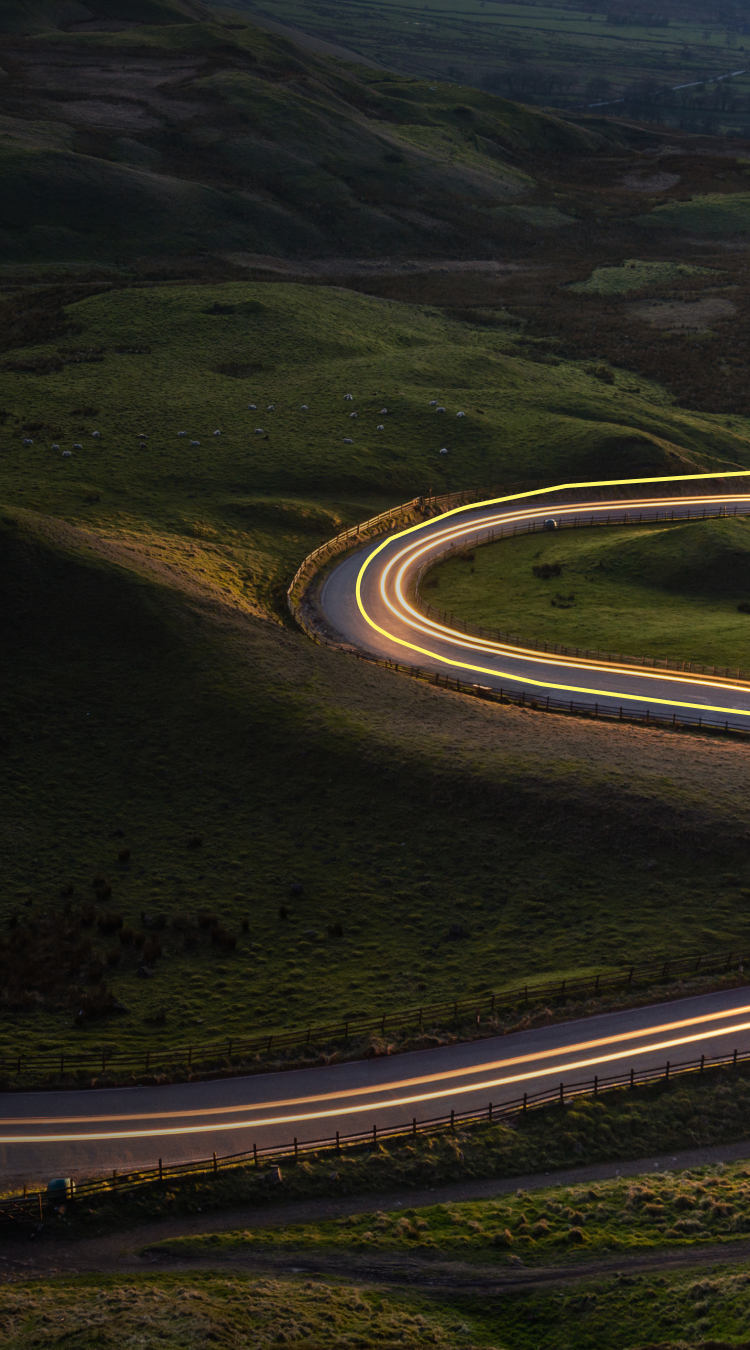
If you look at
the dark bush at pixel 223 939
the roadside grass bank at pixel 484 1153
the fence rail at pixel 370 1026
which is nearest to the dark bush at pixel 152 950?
the dark bush at pixel 223 939

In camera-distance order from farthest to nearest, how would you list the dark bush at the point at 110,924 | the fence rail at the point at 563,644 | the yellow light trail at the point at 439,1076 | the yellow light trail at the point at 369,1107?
the fence rail at the point at 563,644 → the dark bush at the point at 110,924 → the yellow light trail at the point at 439,1076 → the yellow light trail at the point at 369,1107

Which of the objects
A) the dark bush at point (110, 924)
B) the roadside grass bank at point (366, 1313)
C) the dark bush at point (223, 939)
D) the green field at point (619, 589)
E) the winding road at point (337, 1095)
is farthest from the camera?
the green field at point (619, 589)

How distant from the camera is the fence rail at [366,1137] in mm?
28938

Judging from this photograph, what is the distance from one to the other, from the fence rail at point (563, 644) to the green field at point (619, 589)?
916 mm

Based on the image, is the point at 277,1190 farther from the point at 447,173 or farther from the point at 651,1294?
the point at 447,173

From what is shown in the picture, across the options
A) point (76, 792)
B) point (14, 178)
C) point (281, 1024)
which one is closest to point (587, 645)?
point (76, 792)

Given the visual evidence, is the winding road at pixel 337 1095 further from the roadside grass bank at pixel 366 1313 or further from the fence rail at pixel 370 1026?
the roadside grass bank at pixel 366 1313

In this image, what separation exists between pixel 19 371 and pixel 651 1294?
104 m

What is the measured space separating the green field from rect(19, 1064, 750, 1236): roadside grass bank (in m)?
34.9

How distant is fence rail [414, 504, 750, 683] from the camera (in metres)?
62.8

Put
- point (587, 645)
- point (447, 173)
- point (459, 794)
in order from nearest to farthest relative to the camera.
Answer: point (459, 794) < point (587, 645) < point (447, 173)

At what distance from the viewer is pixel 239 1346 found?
23.9m

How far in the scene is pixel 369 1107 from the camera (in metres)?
33.1

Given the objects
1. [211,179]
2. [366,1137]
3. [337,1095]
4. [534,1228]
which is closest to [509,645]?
[337,1095]
